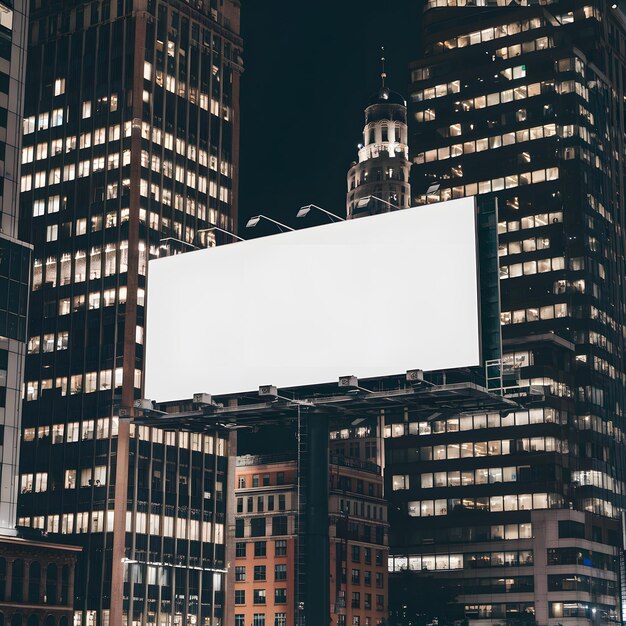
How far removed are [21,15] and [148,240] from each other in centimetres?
6098

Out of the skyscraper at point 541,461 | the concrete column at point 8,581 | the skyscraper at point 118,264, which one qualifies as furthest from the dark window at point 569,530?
the concrete column at point 8,581

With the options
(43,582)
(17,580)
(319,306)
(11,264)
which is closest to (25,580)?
(17,580)

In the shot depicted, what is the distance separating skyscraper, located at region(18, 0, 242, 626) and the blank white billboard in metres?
73.2

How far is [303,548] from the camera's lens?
76.9 metres

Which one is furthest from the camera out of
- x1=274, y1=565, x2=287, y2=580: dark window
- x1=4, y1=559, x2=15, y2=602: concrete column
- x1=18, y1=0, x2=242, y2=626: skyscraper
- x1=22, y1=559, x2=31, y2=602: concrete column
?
x1=274, y1=565, x2=287, y2=580: dark window

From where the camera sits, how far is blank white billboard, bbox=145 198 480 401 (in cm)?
7438

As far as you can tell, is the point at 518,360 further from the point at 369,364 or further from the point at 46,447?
the point at 369,364

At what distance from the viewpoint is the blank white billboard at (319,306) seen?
74.4m

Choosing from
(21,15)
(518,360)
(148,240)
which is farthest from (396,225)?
(518,360)

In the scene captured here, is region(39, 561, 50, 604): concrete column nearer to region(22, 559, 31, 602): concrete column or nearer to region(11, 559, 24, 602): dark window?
region(22, 559, 31, 602): concrete column

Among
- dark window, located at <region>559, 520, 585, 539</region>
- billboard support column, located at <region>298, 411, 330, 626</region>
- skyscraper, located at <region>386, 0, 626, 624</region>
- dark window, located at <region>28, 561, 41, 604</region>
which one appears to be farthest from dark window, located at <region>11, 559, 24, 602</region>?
dark window, located at <region>559, 520, 585, 539</region>

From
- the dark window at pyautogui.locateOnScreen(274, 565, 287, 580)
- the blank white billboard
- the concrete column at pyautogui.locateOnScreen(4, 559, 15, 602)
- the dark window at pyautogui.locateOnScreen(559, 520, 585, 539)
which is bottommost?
the concrete column at pyautogui.locateOnScreen(4, 559, 15, 602)

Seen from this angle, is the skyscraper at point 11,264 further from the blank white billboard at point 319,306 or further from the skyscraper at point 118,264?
the skyscraper at point 118,264

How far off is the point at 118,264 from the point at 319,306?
95634 millimetres
